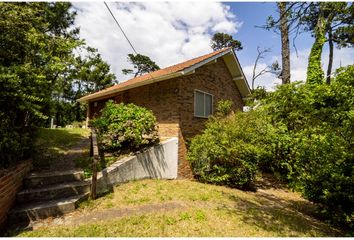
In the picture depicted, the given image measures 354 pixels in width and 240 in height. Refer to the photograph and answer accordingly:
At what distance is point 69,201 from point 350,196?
6.77 metres

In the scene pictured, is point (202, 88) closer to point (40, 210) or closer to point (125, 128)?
point (125, 128)

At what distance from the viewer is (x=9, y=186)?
446 centimetres

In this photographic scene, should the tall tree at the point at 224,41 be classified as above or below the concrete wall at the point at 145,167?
above

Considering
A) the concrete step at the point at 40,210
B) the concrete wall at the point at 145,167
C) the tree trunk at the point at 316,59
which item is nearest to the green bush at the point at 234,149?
the concrete wall at the point at 145,167

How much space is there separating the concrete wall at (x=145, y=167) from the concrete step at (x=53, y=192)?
0.49m

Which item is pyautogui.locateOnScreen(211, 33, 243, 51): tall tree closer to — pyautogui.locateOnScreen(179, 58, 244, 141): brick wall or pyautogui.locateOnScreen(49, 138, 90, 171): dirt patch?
pyautogui.locateOnScreen(179, 58, 244, 141): brick wall

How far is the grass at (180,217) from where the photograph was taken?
13.4 ft

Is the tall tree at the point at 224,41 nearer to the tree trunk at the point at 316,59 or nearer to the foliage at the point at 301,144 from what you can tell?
the tree trunk at the point at 316,59

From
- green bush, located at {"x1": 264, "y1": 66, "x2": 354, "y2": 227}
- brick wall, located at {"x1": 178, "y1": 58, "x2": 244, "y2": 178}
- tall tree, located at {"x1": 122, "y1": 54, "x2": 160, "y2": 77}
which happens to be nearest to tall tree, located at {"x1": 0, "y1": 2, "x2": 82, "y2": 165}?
brick wall, located at {"x1": 178, "y1": 58, "x2": 244, "y2": 178}

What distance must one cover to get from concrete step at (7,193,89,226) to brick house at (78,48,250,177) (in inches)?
195

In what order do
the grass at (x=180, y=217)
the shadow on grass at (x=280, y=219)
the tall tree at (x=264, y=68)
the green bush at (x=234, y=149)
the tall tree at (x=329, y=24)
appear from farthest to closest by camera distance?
1. the tall tree at (x=264, y=68)
2. the tall tree at (x=329, y=24)
3. the green bush at (x=234, y=149)
4. the shadow on grass at (x=280, y=219)
5. the grass at (x=180, y=217)

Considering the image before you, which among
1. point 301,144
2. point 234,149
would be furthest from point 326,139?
point 234,149

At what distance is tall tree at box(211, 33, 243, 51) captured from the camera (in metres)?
30.1

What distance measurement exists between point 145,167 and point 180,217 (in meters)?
3.17
